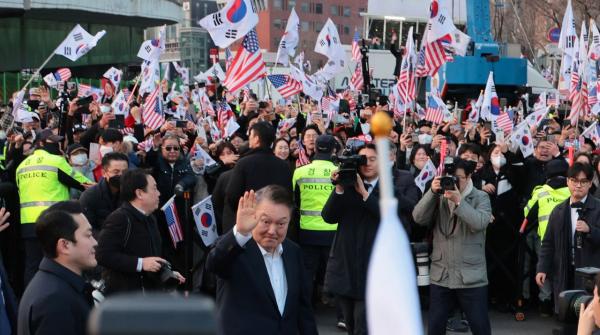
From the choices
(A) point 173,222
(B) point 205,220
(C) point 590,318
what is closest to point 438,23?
(B) point 205,220

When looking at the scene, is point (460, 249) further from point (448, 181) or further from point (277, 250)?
point (277, 250)

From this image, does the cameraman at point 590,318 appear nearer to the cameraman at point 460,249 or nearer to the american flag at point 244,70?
the cameraman at point 460,249

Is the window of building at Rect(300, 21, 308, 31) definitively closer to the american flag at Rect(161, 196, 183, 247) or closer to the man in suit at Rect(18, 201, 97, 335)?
the american flag at Rect(161, 196, 183, 247)

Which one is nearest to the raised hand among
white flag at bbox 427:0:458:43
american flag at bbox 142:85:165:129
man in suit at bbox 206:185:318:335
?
man in suit at bbox 206:185:318:335

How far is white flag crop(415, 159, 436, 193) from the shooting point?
32.5ft

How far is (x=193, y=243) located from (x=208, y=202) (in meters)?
0.82

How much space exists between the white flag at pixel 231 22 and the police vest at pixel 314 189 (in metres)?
5.23

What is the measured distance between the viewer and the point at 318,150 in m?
8.98

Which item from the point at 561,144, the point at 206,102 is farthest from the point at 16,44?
the point at 561,144

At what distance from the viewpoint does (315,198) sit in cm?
897

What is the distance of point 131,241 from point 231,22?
26.7 ft

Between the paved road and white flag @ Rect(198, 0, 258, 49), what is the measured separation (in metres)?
4.86

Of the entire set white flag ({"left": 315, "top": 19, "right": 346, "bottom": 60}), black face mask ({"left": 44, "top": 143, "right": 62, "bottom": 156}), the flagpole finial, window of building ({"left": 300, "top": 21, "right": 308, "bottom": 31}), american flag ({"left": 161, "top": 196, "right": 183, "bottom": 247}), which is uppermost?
window of building ({"left": 300, "top": 21, "right": 308, "bottom": 31})

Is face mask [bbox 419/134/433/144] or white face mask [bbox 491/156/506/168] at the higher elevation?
face mask [bbox 419/134/433/144]
